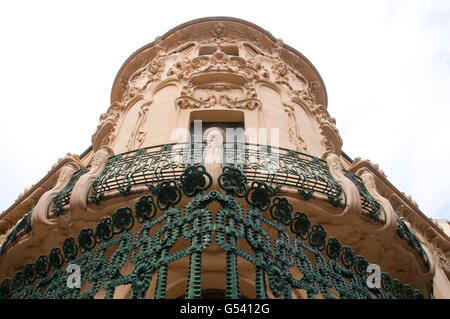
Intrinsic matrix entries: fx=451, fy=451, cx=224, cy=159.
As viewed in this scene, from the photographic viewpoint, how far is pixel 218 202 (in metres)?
5.23

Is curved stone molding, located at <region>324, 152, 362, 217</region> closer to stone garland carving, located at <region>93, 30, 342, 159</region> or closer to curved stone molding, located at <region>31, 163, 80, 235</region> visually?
stone garland carving, located at <region>93, 30, 342, 159</region>

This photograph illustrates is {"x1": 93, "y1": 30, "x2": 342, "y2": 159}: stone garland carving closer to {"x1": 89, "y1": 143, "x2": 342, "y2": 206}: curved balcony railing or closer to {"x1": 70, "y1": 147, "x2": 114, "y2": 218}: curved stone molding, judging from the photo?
{"x1": 89, "y1": 143, "x2": 342, "y2": 206}: curved balcony railing

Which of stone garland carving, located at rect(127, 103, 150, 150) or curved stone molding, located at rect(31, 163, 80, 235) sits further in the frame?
stone garland carving, located at rect(127, 103, 150, 150)

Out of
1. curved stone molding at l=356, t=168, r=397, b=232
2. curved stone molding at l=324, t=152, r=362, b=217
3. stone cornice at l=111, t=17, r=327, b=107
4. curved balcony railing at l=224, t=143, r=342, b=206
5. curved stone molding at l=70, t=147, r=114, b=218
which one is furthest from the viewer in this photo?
stone cornice at l=111, t=17, r=327, b=107

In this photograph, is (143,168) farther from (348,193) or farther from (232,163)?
(348,193)

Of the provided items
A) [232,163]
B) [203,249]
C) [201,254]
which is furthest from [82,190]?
[203,249]

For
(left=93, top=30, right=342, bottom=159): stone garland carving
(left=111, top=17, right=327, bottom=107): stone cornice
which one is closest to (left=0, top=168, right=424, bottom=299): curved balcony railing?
(left=93, top=30, right=342, bottom=159): stone garland carving

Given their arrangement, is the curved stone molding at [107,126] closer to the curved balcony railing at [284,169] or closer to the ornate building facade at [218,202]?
the ornate building facade at [218,202]

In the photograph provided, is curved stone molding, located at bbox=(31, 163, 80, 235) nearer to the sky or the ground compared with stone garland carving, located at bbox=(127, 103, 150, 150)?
nearer to the ground

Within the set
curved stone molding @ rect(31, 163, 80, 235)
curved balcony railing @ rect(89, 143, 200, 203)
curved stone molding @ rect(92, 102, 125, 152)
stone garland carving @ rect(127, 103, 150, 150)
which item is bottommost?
curved stone molding @ rect(31, 163, 80, 235)

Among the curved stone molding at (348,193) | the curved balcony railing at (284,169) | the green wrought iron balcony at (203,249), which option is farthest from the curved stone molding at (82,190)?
the curved stone molding at (348,193)

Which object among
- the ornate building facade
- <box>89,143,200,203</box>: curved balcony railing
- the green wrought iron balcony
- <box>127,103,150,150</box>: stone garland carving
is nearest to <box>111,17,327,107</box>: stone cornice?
the ornate building facade

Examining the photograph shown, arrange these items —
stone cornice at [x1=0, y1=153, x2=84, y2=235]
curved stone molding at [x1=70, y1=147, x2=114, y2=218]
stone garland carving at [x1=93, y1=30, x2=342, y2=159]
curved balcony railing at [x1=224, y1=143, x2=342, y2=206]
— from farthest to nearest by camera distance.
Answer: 1. stone cornice at [x1=0, y1=153, x2=84, y2=235]
2. stone garland carving at [x1=93, y1=30, x2=342, y2=159]
3. curved balcony railing at [x1=224, y1=143, x2=342, y2=206]
4. curved stone molding at [x1=70, y1=147, x2=114, y2=218]

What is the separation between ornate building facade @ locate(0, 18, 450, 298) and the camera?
4883 mm
